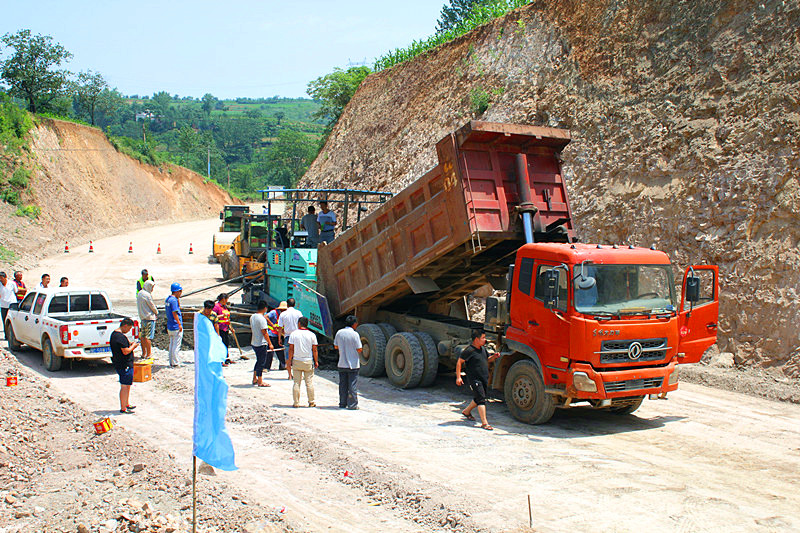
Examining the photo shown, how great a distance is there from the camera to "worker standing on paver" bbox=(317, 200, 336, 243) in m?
14.4

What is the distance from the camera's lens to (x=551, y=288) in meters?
8.88

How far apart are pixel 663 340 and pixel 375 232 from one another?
5.26 m

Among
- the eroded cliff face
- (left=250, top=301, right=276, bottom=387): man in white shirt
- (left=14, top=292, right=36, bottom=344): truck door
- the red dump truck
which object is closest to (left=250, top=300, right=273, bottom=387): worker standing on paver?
(left=250, top=301, right=276, bottom=387): man in white shirt

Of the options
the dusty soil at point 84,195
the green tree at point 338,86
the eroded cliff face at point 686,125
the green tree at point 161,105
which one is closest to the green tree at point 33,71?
the dusty soil at point 84,195

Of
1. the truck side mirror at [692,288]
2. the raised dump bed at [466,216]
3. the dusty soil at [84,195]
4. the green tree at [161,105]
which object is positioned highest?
the green tree at [161,105]

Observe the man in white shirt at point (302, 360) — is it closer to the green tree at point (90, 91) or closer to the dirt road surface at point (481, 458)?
the dirt road surface at point (481, 458)

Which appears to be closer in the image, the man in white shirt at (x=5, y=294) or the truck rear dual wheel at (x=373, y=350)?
the truck rear dual wheel at (x=373, y=350)

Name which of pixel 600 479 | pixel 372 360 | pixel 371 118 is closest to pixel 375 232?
pixel 372 360

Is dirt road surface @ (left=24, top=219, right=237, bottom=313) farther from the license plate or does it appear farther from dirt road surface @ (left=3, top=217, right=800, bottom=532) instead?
dirt road surface @ (left=3, top=217, right=800, bottom=532)

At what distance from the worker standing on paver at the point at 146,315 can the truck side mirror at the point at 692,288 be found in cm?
961

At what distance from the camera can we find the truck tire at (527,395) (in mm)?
9328

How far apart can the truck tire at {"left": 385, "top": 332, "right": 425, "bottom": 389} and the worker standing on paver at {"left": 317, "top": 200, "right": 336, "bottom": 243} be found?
3.35 m

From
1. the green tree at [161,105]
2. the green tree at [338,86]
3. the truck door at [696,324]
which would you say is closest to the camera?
the truck door at [696,324]

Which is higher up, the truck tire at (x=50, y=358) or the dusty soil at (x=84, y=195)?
the dusty soil at (x=84, y=195)
